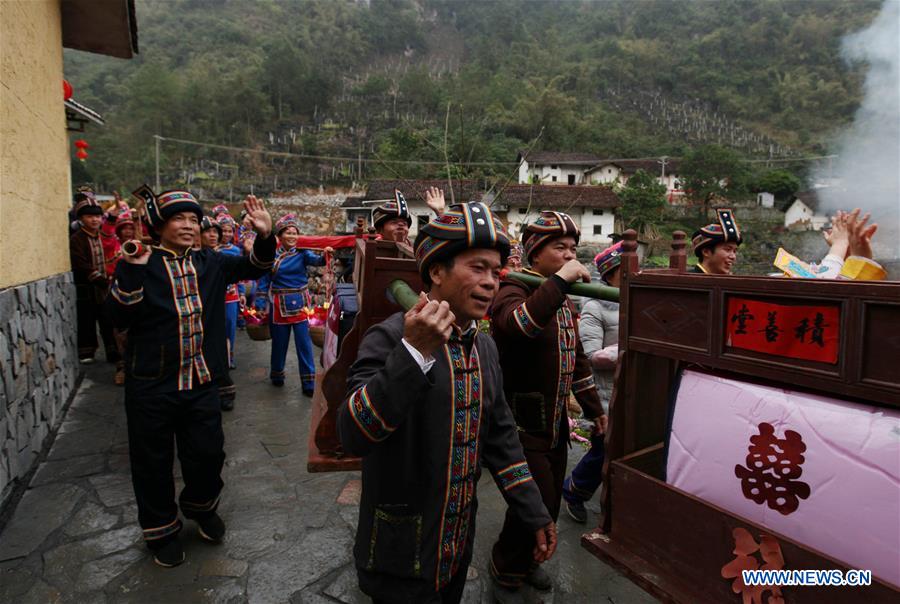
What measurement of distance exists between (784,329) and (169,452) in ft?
10.8

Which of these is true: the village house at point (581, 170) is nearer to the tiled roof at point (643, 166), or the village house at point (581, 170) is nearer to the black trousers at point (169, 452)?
the tiled roof at point (643, 166)

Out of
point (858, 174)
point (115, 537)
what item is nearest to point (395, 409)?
point (115, 537)

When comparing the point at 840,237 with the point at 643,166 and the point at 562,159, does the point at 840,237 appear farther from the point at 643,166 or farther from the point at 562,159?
the point at 643,166

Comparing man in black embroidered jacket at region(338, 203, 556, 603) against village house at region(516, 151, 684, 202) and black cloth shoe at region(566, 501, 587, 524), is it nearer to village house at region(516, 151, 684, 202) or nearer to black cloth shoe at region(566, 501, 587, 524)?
black cloth shoe at region(566, 501, 587, 524)

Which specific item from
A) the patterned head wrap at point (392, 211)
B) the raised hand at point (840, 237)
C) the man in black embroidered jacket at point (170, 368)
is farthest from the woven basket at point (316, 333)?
the raised hand at point (840, 237)

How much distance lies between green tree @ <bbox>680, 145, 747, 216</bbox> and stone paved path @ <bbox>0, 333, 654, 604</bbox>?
4545 cm

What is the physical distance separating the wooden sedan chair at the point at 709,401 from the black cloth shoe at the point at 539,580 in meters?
1.30

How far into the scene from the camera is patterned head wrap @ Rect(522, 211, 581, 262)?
2945mm

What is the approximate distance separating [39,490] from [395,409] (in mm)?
4092

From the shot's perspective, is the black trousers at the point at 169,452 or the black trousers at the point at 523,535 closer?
the black trousers at the point at 523,535

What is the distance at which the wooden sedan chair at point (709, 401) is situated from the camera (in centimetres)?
128

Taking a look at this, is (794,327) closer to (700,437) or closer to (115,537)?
(700,437)

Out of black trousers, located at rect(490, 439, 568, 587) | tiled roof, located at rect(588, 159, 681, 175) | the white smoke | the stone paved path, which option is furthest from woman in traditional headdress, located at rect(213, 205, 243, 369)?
tiled roof, located at rect(588, 159, 681, 175)

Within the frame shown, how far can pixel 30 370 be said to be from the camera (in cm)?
442
